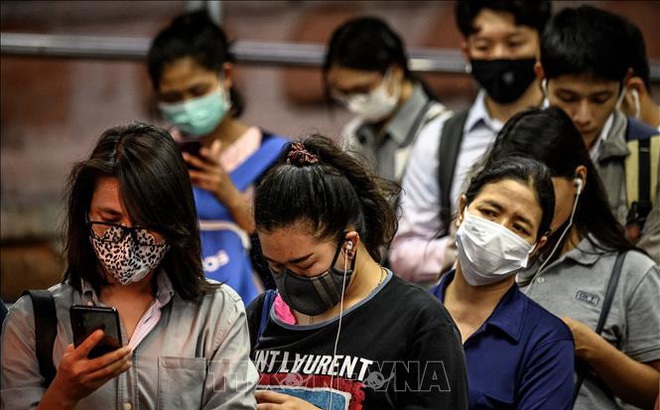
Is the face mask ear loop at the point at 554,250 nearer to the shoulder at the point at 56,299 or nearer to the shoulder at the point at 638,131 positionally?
the shoulder at the point at 638,131

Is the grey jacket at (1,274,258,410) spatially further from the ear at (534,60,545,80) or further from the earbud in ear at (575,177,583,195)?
the ear at (534,60,545,80)

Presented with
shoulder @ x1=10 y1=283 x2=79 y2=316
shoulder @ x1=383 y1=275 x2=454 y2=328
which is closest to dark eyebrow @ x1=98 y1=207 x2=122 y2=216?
shoulder @ x1=10 y1=283 x2=79 y2=316

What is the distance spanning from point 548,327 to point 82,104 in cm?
351

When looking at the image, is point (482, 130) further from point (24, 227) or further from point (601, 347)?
point (24, 227)

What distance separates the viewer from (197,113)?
5.37 metres

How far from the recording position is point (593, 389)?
4270mm

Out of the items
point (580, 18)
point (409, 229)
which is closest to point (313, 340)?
point (409, 229)

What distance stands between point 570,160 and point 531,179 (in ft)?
1.03

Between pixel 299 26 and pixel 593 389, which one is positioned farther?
pixel 299 26

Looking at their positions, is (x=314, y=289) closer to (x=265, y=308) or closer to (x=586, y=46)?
(x=265, y=308)

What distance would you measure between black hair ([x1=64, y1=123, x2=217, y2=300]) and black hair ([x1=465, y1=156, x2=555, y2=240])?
979 millimetres

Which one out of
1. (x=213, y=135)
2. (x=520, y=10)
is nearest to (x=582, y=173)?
(x=520, y=10)

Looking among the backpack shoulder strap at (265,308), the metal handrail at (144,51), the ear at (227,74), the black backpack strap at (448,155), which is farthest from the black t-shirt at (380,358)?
the metal handrail at (144,51)

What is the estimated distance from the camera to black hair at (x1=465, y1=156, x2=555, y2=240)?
13.8 feet
